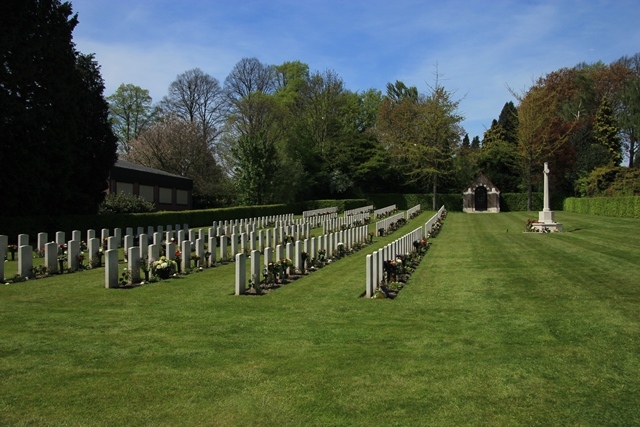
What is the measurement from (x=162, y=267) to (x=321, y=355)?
7.16m

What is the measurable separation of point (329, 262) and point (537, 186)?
181 feet

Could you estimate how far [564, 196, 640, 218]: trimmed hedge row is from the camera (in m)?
36.7

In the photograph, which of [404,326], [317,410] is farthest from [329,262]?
[317,410]

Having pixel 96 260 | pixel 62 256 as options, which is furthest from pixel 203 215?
pixel 62 256

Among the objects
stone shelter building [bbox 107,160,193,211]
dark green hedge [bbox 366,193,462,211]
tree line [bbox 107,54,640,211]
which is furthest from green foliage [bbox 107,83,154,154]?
dark green hedge [bbox 366,193,462,211]

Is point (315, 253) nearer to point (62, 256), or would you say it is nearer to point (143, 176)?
point (62, 256)

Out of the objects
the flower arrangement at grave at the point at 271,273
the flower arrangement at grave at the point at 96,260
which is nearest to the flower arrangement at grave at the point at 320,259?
the flower arrangement at grave at the point at 271,273

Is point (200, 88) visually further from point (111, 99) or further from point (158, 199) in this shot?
point (158, 199)

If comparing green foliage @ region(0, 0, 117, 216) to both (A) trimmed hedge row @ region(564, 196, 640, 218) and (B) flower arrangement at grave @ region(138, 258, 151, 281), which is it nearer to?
(B) flower arrangement at grave @ region(138, 258, 151, 281)

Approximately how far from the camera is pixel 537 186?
211ft

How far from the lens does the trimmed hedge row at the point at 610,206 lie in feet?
120

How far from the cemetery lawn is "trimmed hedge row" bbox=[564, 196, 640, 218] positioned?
29.5 meters

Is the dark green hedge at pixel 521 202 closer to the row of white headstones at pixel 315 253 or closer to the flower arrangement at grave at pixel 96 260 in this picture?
the row of white headstones at pixel 315 253

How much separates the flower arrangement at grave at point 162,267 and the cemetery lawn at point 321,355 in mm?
1185
